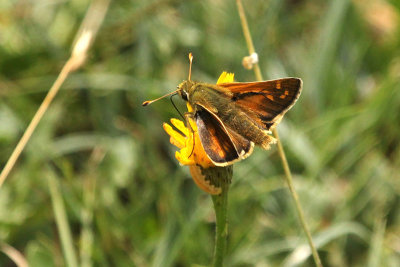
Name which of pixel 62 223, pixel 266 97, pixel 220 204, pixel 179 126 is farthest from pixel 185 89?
pixel 62 223

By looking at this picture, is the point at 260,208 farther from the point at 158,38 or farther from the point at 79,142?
the point at 158,38

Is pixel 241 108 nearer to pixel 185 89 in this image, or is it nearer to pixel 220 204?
pixel 185 89

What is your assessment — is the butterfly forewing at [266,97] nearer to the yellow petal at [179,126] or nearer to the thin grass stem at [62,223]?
the yellow petal at [179,126]

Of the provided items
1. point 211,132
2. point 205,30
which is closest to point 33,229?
point 211,132

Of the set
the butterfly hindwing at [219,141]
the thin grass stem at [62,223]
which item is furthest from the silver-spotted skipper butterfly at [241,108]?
the thin grass stem at [62,223]

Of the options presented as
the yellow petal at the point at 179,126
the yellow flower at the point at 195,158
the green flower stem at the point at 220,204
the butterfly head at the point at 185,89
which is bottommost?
the green flower stem at the point at 220,204

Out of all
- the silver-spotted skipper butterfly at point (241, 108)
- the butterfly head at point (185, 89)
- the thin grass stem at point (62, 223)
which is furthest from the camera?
the thin grass stem at point (62, 223)

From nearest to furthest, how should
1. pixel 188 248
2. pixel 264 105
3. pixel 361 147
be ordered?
pixel 264 105 → pixel 188 248 → pixel 361 147
